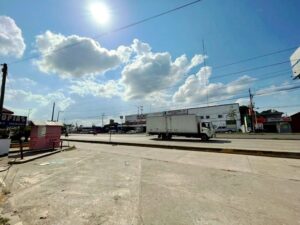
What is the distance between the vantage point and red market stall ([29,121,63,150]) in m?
16.4

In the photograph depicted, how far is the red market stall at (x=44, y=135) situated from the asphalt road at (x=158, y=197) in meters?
9.53

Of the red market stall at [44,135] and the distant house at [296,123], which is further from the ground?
the distant house at [296,123]

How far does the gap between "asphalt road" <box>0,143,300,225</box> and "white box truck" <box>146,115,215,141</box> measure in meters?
16.6

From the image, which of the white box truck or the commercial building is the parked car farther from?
the white box truck

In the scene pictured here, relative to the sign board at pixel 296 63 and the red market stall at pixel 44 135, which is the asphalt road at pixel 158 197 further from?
the sign board at pixel 296 63

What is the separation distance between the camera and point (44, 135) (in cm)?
1723

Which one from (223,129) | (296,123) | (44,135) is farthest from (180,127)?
(296,123)

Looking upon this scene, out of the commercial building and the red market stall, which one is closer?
the red market stall

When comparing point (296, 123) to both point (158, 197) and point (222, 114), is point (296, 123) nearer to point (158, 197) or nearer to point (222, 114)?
point (222, 114)

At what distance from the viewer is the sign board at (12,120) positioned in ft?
66.9

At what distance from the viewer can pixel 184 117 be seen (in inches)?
1017

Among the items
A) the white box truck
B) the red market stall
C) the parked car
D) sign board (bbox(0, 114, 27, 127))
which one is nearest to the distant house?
the parked car

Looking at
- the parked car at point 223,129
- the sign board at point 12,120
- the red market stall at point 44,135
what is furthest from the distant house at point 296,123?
the sign board at point 12,120

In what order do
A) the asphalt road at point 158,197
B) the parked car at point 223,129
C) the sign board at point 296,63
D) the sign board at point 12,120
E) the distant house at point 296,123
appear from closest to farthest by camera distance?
1. the asphalt road at point 158,197
2. the sign board at point 12,120
3. the sign board at point 296,63
4. the distant house at point 296,123
5. the parked car at point 223,129
